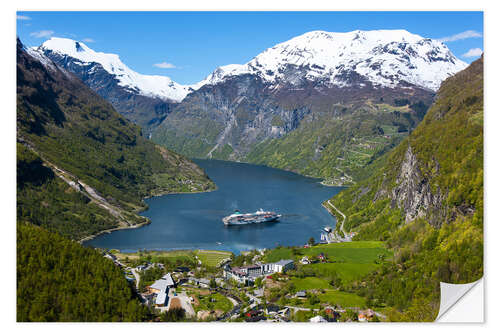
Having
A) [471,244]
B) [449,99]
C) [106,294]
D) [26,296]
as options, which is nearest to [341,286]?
[471,244]

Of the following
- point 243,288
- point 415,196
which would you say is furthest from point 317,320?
point 415,196

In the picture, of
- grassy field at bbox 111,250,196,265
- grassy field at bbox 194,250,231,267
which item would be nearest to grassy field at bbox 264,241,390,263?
grassy field at bbox 194,250,231,267

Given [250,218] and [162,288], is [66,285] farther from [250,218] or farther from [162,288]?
[250,218]

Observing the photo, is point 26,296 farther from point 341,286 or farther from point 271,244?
point 271,244

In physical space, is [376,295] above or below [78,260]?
below

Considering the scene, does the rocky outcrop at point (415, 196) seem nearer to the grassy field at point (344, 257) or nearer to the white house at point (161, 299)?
the grassy field at point (344, 257)

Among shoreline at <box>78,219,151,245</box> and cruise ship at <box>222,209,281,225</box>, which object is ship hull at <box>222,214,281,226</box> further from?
shoreline at <box>78,219,151,245</box>
